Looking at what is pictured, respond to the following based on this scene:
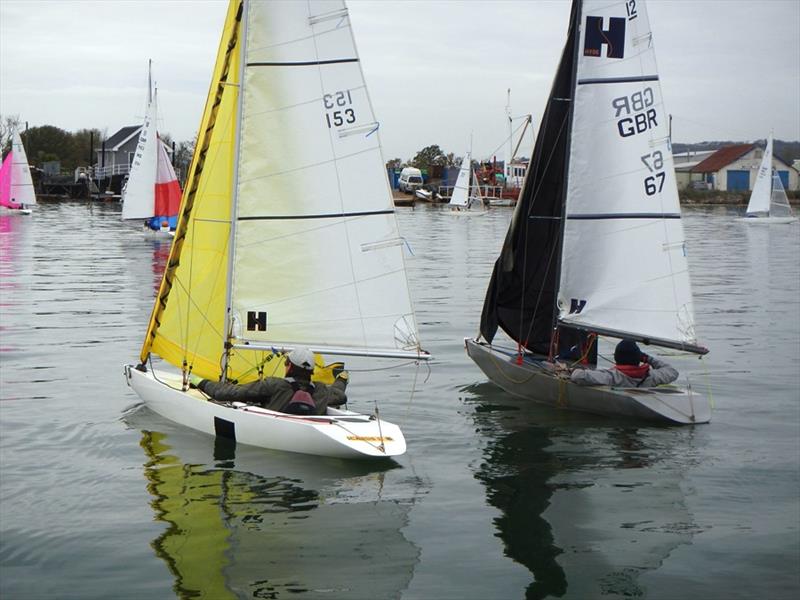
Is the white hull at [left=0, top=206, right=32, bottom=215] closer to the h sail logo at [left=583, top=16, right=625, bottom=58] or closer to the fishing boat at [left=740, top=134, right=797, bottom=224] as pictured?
the fishing boat at [left=740, top=134, right=797, bottom=224]

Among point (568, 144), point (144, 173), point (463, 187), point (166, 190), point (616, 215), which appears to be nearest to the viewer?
point (616, 215)

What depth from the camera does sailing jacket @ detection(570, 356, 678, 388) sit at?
577 inches

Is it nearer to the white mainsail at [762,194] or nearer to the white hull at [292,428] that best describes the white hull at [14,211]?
the white mainsail at [762,194]

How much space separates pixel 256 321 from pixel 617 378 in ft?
16.3

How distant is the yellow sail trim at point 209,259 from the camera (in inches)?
508

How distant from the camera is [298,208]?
1268cm

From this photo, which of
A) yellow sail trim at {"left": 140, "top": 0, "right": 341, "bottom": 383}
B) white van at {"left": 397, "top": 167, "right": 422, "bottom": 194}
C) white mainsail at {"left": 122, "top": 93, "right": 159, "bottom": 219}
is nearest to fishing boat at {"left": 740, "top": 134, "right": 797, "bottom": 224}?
white mainsail at {"left": 122, "top": 93, "right": 159, "bottom": 219}

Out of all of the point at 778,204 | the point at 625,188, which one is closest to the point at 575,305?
the point at 625,188

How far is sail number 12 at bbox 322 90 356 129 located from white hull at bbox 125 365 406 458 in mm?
3325

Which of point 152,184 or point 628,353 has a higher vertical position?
point 152,184

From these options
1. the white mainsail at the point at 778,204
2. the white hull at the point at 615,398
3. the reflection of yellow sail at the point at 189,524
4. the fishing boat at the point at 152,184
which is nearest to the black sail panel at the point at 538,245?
the white hull at the point at 615,398

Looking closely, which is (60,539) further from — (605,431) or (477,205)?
(477,205)

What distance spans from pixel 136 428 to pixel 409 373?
19.3 ft

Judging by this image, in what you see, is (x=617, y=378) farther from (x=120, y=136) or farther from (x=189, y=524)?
(x=120, y=136)
